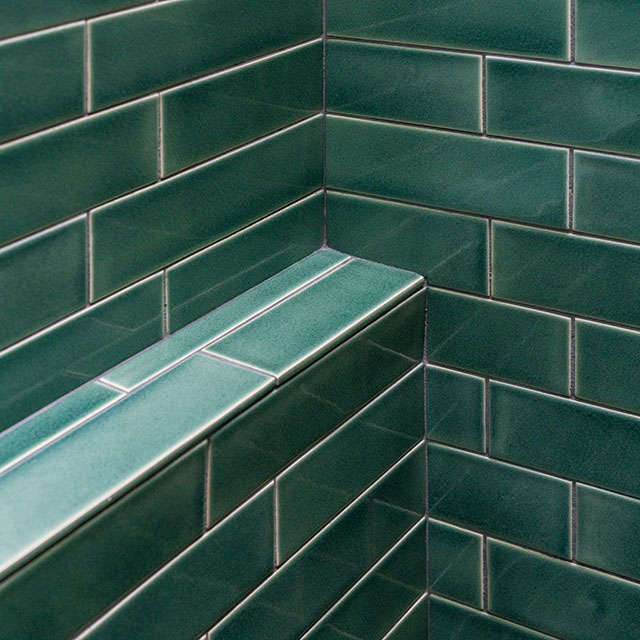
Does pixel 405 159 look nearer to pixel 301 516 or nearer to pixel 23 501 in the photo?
pixel 301 516

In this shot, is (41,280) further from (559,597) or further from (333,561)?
(559,597)

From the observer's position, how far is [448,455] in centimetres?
136

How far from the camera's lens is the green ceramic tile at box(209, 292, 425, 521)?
1028 mm

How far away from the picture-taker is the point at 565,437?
126 cm

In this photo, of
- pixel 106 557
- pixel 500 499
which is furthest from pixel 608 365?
pixel 106 557

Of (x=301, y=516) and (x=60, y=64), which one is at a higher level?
(x=60, y=64)

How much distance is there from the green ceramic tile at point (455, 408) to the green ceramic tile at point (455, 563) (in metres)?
0.13

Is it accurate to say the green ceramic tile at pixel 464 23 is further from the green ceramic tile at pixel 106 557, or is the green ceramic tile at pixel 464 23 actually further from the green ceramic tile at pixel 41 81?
the green ceramic tile at pixel 106 557

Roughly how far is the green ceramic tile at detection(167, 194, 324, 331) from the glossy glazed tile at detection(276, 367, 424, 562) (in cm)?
19

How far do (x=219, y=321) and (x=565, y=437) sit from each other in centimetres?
43


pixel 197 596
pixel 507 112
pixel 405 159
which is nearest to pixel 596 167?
pixel 507 112

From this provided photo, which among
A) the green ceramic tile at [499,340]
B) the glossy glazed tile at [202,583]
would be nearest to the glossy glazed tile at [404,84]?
the green ceramic tile at [499,340]

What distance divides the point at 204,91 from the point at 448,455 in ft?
1.83

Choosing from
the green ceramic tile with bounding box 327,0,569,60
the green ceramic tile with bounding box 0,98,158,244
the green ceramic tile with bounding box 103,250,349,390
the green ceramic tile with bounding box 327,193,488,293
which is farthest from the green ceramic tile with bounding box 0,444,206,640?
the green ceramic tile with bounding box 327,0,569,60
